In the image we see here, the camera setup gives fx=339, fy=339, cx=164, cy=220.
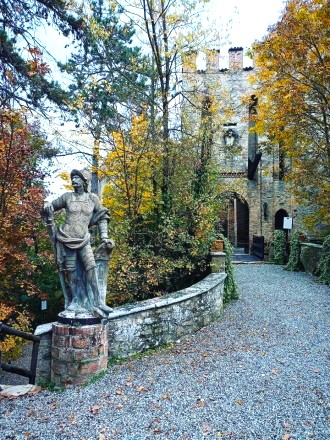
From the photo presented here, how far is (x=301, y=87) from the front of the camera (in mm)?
8703

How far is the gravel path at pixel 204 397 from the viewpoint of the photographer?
2992 millimetres

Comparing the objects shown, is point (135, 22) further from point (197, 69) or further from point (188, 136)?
point (188, 136)

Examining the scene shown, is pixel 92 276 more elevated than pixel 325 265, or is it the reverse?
pixel 92 276

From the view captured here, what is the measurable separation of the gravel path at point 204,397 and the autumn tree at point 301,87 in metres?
6.05

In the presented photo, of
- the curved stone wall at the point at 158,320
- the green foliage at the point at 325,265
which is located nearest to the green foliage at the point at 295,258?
the green foliage at the point at 325,265

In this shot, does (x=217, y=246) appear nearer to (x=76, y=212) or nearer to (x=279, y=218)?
(x=76, y=212)

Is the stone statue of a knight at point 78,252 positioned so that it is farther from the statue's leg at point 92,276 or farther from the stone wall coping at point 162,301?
the stone wall coping at point 162,301

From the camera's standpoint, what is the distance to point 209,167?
7.63 metres

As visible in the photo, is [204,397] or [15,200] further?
[15,200]

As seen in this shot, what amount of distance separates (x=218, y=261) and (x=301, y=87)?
200 inches

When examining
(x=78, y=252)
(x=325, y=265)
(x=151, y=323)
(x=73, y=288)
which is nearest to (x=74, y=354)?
(x=73, y=288)

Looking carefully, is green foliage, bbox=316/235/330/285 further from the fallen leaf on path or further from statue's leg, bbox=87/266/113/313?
statue's leg, bbox=87/266/113/313

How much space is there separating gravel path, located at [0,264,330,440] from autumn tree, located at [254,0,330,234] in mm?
6047

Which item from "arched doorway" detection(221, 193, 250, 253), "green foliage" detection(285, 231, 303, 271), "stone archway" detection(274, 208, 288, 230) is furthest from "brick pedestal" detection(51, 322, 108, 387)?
"arched doorway" detection(221, 193, 250, 253)
